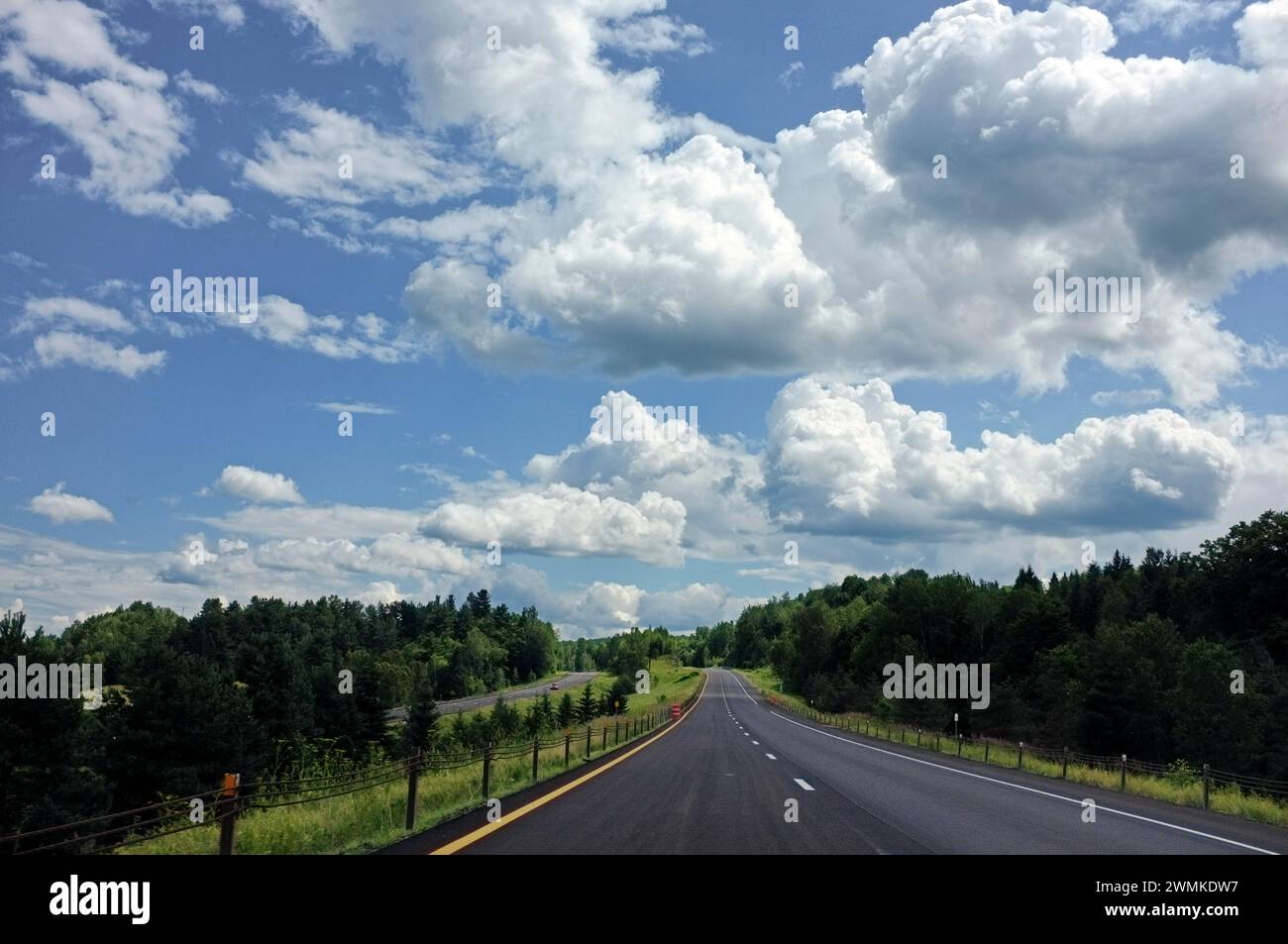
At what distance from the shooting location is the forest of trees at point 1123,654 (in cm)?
6550

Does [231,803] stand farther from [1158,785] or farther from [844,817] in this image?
[1158,785]

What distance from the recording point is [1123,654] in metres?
73.4

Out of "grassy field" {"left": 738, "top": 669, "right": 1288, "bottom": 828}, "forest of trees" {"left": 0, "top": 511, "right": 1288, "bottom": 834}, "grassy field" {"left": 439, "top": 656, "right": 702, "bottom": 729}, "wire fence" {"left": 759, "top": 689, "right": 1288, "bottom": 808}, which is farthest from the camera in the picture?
"grassy field" {"left": 439, "top": 656, "right": 702, "bottom": 729}

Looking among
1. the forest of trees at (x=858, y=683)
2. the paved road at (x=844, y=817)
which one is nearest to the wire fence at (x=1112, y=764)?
the paved road at (x=844, y=817)

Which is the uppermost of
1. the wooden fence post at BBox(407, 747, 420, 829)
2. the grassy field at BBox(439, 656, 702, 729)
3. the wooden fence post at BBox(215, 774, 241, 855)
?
the wooden fence post at BBox(215, 774, 241, 855)

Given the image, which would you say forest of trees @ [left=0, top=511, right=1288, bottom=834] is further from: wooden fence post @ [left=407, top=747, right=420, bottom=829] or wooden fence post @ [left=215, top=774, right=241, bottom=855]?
wooden fence post @ [left=215, top=774, right=241, bottom=855]

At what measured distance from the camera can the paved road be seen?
10.5 metres

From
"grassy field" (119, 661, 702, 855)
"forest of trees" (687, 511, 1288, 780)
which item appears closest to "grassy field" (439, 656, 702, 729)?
"forest of trees" (687, 511, 1288, 780)

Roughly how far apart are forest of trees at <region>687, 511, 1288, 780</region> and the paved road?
47451 millimetres

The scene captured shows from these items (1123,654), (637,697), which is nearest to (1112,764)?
(1123,654)

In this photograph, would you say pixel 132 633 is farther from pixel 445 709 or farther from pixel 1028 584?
pixel 1028 584

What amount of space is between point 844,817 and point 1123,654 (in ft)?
231

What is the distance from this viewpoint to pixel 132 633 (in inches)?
6344
